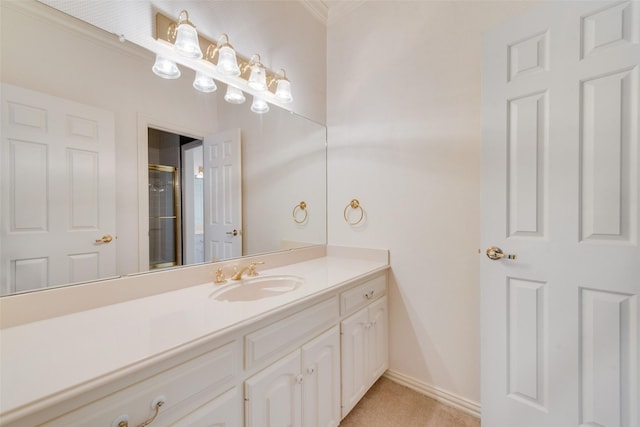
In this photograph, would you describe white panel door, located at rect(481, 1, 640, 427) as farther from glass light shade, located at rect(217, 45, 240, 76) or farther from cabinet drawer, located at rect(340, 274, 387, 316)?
glass light shade, located at rect(217, 45, 240, 76)

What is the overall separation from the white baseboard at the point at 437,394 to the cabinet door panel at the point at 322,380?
2.07 feet

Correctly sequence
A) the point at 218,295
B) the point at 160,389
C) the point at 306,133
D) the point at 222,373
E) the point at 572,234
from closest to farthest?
the point at 160,389
the point at 222,373
the point at 572,234
the point at 218,295
the point at 306,133

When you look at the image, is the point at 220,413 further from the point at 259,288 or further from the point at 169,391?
the point at 259,288

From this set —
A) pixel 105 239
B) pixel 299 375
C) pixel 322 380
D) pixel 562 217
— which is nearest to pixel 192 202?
pixel 105 239

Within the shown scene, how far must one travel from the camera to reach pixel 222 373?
2.72 ft

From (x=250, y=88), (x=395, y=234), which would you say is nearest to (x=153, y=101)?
(x=250, y=88)

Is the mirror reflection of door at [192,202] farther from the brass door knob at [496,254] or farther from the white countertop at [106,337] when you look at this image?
the brass door knob at [496,254]

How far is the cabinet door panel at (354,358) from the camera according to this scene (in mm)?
1370

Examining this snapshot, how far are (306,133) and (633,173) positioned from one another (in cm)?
174

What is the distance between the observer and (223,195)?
1512 mm

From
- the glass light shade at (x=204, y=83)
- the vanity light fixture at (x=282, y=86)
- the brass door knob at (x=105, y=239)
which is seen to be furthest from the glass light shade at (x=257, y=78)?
the brass door knob at (x=105, y=239)

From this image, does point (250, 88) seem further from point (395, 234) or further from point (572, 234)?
point (572, 234)

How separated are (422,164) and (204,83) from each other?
1.35 meters

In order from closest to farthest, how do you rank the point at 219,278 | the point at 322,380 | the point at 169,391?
the point at 169,391 < the point at 322,380 < the point at 219,278
